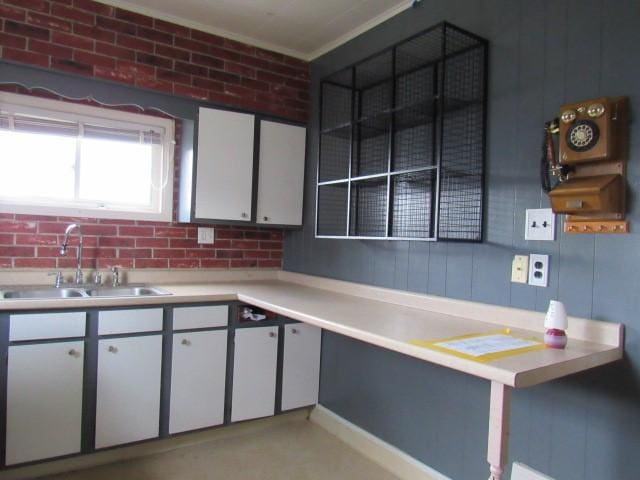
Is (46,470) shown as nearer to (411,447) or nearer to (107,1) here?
(411,447)

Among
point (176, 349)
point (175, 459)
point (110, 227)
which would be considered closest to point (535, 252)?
point (176, 349)

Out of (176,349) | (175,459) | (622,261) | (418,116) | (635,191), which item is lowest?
(175,459)

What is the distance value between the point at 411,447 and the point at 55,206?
2388 mm

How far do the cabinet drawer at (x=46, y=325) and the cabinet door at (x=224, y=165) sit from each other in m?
0.92

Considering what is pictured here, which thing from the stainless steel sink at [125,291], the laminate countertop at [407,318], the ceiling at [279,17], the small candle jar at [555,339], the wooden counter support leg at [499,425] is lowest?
the wooden counter support leg at [499,425]

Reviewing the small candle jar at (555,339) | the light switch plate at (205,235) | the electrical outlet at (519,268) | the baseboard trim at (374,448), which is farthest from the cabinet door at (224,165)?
the small candle jar at (555,339)

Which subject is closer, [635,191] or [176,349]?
[635,191]

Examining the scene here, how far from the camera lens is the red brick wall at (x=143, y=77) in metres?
2.43

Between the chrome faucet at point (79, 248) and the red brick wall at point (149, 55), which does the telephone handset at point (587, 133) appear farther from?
the chrome faucet at point (79, 248)

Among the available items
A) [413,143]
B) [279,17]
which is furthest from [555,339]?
[279,17]

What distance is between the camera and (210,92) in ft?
9.53

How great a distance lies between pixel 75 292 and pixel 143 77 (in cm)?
131

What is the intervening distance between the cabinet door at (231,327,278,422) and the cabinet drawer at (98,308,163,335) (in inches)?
18.9

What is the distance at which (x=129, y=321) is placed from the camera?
229 centimetres
